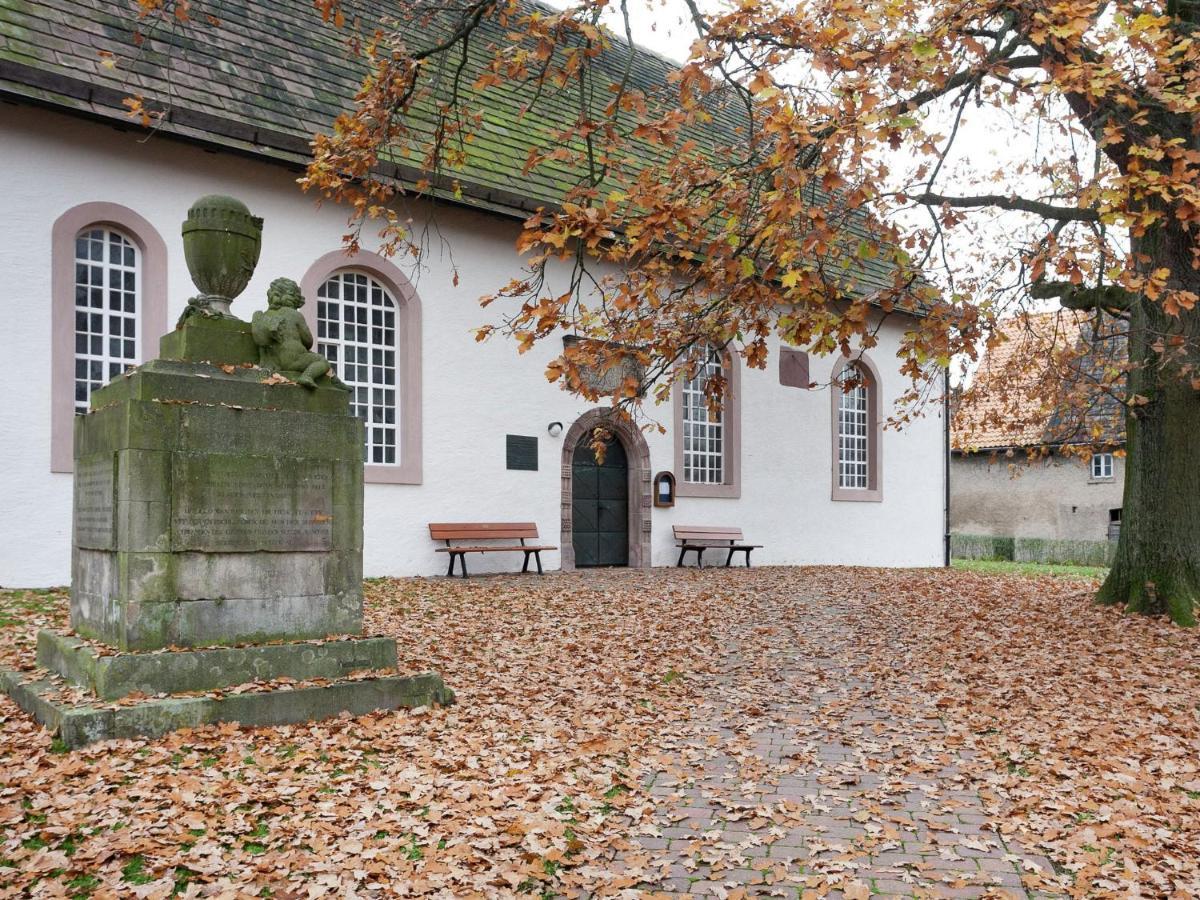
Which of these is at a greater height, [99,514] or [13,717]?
[99,514]

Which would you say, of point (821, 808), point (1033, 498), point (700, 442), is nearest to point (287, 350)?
point (821, 808)

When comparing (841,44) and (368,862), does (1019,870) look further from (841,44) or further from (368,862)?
(841,44)

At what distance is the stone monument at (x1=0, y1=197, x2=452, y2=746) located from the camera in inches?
236

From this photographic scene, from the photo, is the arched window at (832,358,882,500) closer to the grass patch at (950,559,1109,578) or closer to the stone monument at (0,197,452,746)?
the grass patch at (950,559,1109,578)

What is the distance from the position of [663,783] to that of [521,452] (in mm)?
10197

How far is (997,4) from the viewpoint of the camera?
678 cm

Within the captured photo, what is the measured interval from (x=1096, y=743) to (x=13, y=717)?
647 centimetres

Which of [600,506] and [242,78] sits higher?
[242,78]

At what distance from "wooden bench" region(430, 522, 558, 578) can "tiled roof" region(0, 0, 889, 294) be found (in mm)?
4468

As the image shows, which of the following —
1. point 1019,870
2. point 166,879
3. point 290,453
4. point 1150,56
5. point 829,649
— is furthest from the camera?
point 829,649

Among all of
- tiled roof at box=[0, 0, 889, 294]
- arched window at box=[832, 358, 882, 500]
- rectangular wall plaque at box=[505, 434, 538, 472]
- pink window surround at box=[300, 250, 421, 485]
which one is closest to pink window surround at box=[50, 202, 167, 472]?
tiled roof at box=[0, 0, 889, 294]

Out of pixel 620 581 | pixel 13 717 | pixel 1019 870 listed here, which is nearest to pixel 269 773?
pixel 13 717

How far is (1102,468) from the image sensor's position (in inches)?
1158

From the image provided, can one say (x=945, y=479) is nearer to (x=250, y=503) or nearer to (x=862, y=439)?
(x=862, y=439)
